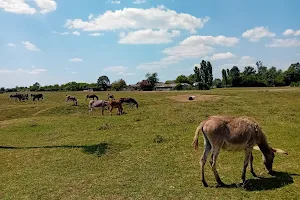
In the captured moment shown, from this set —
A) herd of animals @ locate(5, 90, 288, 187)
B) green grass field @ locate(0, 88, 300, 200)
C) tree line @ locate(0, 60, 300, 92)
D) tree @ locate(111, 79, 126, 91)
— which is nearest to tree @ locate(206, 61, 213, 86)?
tree line @ locate(0, 60, 300, 92)

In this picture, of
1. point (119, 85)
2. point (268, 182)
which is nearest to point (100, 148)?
point (268, 182)

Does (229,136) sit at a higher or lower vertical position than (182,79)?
lower

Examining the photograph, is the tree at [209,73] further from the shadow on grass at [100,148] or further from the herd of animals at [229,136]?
the herd of animals at [229,136]

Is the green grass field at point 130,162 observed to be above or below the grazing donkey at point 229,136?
below

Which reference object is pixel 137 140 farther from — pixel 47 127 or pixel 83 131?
pixel 47 127

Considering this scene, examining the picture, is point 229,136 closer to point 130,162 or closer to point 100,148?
point 130,162

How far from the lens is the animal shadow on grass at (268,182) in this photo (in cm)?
1034

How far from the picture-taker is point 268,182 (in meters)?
10.8

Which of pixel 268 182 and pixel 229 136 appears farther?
pixel 268 182

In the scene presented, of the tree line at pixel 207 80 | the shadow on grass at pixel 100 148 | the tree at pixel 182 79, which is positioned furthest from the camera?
the tree at pixel 182 79

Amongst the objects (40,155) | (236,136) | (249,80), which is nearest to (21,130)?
(40,155)

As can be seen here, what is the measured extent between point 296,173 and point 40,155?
12820 mm

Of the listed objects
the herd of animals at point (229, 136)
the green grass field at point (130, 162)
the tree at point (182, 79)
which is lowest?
the green grass field at point (130, 162)

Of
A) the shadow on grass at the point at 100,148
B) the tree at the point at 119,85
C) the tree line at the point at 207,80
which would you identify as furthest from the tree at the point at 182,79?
the shadow on grass at the point at 100,148
